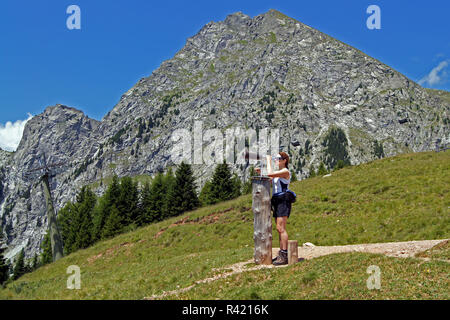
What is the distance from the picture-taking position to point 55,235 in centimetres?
4616

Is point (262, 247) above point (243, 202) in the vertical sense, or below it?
below

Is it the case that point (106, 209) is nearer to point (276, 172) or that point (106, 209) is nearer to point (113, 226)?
point (113, 226)

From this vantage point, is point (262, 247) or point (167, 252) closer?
point (262, 247)

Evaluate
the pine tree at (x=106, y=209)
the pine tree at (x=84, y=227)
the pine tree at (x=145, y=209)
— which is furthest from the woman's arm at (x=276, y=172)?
the pine tree at (x=84, y=227)

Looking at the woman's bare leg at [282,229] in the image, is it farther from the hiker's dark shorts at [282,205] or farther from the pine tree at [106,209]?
the pine tree at [106,209]

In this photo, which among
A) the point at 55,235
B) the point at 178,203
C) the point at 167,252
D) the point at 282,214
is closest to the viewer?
the point at 282,214

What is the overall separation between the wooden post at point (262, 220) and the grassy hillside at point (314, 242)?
137cm

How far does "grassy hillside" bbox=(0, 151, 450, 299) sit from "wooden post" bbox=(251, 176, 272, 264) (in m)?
1.37

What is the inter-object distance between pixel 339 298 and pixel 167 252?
24.7 meters

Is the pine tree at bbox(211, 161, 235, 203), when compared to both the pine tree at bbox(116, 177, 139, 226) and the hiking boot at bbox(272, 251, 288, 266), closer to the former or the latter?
the pine tree at bbox(116, 177, 139, 226)

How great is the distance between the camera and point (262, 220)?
1245 centimetres

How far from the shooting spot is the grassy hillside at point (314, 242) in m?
8.81
